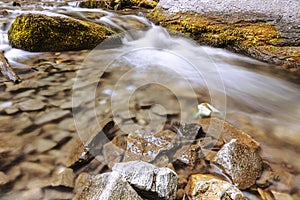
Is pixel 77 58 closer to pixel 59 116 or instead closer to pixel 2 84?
pixel 2 84

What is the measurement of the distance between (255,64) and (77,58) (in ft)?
10.9

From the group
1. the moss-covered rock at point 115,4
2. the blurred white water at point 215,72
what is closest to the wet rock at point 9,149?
the blurred white water at point 215,72

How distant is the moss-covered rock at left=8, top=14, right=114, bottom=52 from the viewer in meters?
4.32

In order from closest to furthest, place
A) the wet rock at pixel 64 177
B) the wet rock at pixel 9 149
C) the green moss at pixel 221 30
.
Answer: the wet rock at pixel 64 177
the wet rock at pixel 9 149
the green moss at pixel 221 30

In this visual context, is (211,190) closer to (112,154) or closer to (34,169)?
(112,154)

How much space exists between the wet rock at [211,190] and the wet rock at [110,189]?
0.46m

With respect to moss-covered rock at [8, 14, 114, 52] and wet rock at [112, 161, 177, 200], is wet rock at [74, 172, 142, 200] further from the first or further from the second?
moss-covered rock at [8, 14, 114, 52]

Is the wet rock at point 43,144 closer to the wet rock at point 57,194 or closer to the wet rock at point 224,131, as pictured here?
the wet rock at point 57,194

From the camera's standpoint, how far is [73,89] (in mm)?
3359

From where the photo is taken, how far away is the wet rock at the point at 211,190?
1.69m

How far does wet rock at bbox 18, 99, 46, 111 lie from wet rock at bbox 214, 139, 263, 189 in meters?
2.06

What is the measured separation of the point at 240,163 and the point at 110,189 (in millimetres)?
1117

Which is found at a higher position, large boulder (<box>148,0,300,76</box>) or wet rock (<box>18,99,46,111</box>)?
large boulder (<box>148,0,300,76</box>)

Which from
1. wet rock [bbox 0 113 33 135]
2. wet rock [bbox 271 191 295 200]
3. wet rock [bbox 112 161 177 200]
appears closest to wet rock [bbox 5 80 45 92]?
wet rock [bbox 0 113 33 135]
